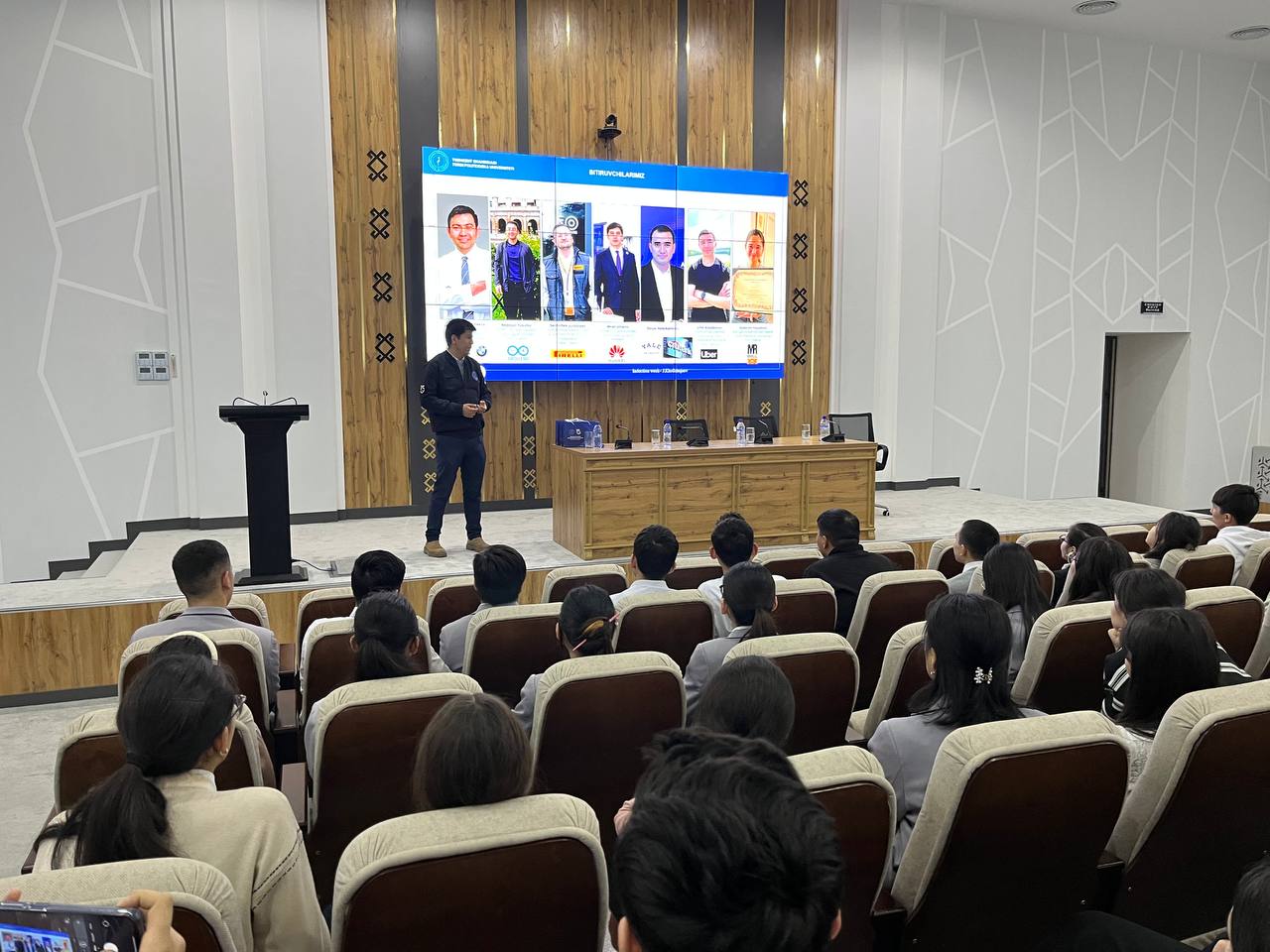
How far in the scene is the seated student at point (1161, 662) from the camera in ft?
6.70

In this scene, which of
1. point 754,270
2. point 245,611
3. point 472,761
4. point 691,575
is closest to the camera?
point 472,761

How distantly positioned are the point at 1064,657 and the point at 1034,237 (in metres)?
7.90

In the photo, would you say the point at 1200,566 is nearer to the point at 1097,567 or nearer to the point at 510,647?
the point at 1097,567

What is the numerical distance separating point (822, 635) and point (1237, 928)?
56.7 inches

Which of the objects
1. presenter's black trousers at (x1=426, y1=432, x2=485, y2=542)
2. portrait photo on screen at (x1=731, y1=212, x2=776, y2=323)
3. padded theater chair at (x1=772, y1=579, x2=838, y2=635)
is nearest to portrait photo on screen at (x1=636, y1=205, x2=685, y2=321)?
portrait photo on screen at (x1=731, y1=212, x2=776, y2=323)

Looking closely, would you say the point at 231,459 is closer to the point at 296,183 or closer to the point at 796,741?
the point at 296,183

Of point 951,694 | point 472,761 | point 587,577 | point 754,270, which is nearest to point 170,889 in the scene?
point 472,761

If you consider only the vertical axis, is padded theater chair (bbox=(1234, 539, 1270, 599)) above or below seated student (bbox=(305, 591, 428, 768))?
below

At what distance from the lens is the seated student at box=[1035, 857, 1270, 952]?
101 centimetres

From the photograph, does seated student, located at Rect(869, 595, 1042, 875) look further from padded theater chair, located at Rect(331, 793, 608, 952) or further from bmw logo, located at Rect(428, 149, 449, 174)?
bmw logo, located at Rect(428, 149, 449, 174)

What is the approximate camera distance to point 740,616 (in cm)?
282

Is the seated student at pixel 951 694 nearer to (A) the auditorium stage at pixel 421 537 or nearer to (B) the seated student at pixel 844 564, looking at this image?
(B) the seated student at pixel 844 564

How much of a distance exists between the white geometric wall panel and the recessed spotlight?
51cm

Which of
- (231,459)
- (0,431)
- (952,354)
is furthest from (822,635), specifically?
(952,354)
